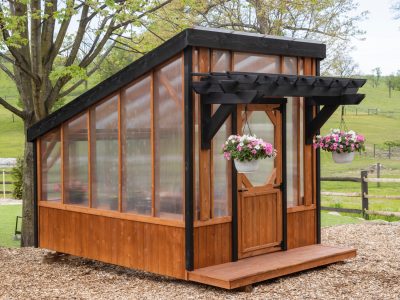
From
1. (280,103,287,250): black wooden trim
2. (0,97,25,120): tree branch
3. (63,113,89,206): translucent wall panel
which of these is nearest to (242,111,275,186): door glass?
(280,103,287,250): black wooden trim

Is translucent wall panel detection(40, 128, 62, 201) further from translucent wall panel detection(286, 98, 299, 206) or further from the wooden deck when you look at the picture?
translucent wall panel detection(286, 98, 299, 206)

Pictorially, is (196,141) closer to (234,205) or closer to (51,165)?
(234,205)

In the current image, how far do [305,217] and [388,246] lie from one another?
2142 millimetres

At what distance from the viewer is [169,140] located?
28.6 feet

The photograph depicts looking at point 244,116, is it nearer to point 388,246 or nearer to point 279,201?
point 279,201

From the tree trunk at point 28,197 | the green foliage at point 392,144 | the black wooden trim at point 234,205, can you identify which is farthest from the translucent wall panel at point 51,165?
the green foliage at point 392,144

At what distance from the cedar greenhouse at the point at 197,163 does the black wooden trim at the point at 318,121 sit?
0.02m

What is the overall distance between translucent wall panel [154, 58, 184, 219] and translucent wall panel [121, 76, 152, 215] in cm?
17

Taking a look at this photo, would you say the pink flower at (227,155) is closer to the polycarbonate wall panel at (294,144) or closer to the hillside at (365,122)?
the polycarbonate wall panel at (294,144)

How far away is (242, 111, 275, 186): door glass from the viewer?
9.21m

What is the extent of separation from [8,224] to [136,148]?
829 cm

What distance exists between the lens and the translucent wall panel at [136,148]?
898 cm

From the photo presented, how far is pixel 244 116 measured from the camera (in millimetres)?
9039

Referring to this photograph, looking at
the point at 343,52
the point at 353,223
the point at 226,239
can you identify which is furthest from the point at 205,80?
the point at 343,52
